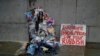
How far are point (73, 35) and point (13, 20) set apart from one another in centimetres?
214

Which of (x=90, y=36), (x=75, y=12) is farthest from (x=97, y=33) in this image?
(x=75, y=12)

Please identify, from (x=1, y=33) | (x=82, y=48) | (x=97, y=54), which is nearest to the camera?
(x=97, y=54)

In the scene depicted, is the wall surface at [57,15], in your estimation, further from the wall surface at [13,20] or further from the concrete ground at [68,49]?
the concrete ground at [68,49]

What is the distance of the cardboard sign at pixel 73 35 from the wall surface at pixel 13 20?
1315 mm

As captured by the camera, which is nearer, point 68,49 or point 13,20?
point 68,49

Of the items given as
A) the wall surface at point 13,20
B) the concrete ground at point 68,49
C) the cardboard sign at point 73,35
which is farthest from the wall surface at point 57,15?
the concrete ground at point 68,49

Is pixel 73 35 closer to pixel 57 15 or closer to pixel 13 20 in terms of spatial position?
pixel 57 15

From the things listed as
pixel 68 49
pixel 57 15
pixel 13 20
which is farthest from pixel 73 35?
pixel 13 20

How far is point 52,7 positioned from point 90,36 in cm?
160

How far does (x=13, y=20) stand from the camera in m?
12.6

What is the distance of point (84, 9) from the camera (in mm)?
12305

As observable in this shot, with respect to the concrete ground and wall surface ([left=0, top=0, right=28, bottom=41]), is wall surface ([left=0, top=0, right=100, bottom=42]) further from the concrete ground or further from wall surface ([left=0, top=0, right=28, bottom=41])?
the concrete ground

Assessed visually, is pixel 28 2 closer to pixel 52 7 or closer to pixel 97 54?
pixel 52 7

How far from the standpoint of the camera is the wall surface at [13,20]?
41.2 feet
